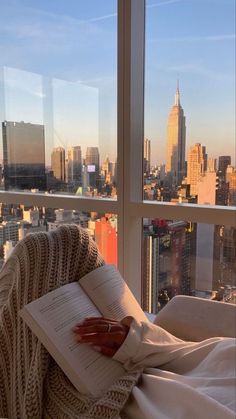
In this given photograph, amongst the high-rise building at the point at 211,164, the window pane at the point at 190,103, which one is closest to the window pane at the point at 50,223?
the window pane at the point at 190,103

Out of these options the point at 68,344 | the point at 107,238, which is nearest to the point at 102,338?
the point at 68,344

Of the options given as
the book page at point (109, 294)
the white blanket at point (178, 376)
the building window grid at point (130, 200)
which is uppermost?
the building window grid at point (130, 200)

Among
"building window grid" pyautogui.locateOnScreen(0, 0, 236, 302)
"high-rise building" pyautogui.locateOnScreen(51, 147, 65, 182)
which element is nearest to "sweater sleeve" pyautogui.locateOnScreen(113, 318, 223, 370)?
"building window grid" pyautogui.locateOnScreen(0, 0, 236, 302)

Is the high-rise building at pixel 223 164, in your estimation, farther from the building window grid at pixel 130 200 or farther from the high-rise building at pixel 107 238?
the high-rise building at pixel 107 238

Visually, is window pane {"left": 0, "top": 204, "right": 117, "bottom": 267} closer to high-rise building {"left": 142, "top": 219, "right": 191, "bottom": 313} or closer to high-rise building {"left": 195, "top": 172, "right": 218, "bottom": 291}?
high-rise building {"left": 142, "top": 219, "right": 191, "bottom": 313}

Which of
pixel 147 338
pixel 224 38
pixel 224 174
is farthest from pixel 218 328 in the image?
pixel 224 38

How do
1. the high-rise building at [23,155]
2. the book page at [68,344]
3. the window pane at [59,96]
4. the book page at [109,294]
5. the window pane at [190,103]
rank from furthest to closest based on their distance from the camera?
1. the high-rise building at [23,155]
2. the window pane at [59,96]
3. the window pane at [190,103]
4. the book page at [109,294]
5. the book page at [68,344]

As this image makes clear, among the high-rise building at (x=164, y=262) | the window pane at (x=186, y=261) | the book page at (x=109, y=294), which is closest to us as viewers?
the book page at (x=109, y=294)
